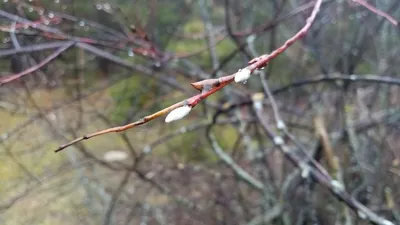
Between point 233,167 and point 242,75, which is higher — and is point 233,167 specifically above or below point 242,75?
below

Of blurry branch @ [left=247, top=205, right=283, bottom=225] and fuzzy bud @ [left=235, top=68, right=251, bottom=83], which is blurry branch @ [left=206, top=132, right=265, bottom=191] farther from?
fuzzy bud @ [left=235, top=68, right=251, bottom=83]

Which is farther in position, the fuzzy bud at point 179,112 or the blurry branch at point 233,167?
the blurry branch at point 233,167

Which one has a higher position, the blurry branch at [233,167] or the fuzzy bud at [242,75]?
the fuzzy bud at [242,75]

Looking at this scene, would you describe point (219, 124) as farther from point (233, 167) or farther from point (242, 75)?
point (242, 75)

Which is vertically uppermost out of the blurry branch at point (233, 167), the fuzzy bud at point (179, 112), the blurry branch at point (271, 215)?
the fuzzy bud at point (179, 112)

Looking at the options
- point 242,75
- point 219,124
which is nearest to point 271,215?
point 219,124

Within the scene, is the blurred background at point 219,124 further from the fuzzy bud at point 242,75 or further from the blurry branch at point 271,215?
the fuzzy bud at point 242,75

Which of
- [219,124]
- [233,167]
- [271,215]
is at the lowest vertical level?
[271,215]

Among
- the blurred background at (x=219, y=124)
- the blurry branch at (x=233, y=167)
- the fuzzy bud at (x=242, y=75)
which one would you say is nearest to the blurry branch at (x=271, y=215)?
the blurred background at (x=219, y=124)

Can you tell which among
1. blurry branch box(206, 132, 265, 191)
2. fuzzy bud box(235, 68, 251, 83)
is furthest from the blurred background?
fuzzy bud box(235, 68, 251, 83)
